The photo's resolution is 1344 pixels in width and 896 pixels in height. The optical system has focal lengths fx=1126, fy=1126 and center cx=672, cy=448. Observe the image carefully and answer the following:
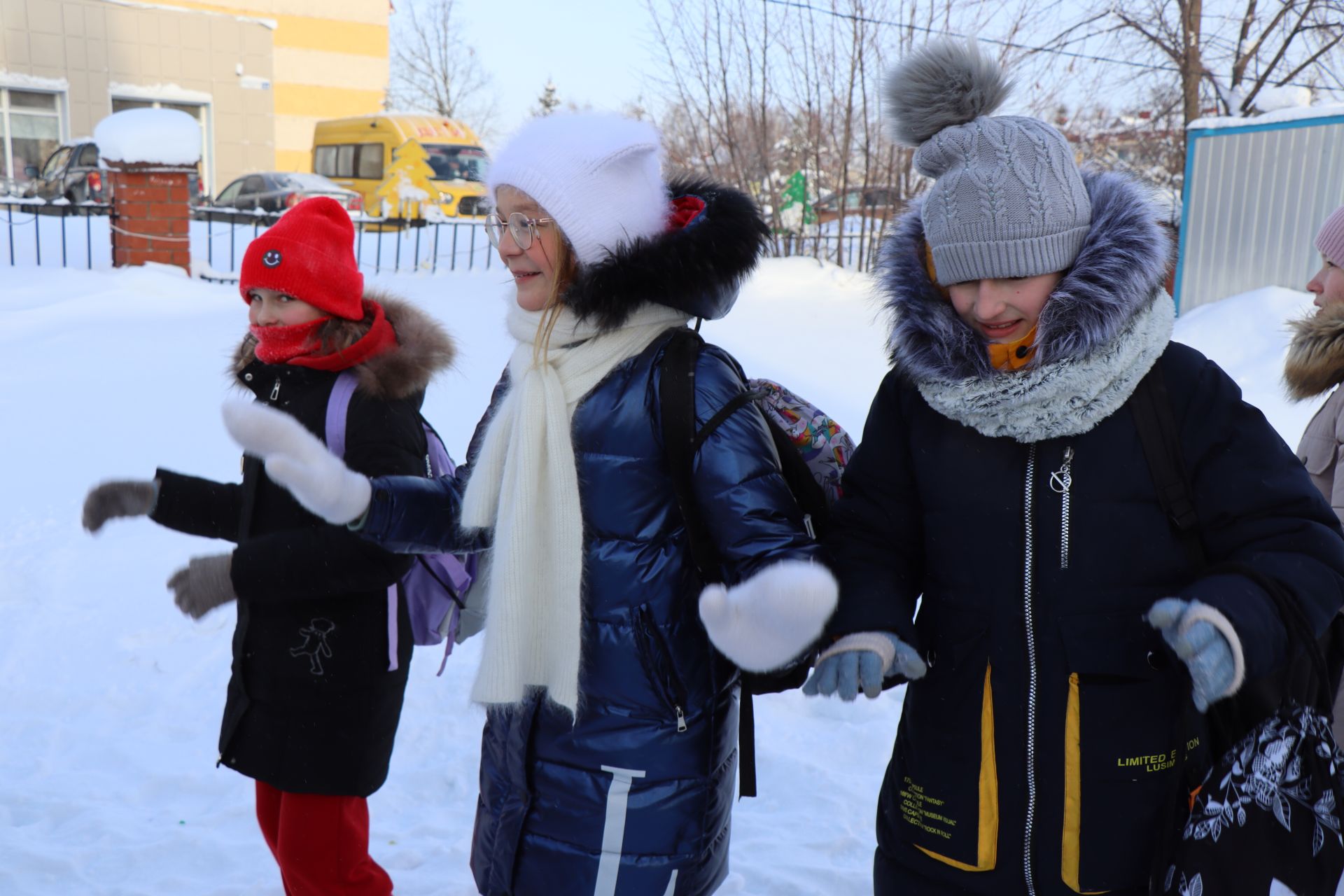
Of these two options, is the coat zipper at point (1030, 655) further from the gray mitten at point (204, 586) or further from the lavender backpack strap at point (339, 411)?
the gray mitten at point (204, 586)

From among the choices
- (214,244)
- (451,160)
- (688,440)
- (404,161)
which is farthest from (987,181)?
(451,160)

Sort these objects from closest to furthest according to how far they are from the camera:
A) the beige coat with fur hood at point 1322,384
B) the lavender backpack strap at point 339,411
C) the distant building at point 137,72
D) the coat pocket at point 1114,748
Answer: the coat pocket at point 1114,748 < the lavender backpack strap at point 339,411 < the beige coat with fur hood at point 1322,384 < the distant building at point 137,72

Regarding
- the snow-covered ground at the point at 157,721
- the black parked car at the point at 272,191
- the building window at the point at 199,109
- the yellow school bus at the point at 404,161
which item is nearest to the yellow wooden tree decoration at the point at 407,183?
the yellow school bus at the point at 404,161

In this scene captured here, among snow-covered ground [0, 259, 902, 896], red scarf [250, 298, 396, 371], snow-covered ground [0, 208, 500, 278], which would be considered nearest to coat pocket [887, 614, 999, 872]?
snow-covered ground [0, 259, 902, 896]

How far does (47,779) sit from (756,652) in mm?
2943

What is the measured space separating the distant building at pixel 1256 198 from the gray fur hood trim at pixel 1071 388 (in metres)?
8.51

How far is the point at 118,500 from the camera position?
2.29 m

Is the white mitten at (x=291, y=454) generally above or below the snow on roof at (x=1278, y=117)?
below

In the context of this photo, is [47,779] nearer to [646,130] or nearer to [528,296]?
[528,296]

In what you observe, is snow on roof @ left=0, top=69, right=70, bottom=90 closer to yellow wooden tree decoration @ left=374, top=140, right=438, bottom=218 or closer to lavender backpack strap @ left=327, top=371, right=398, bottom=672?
→ yellow wooden tree decoration @ left=374, top=140, right=438, bottom=218

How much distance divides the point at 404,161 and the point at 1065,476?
66.7 feet

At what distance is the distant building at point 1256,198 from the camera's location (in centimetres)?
930

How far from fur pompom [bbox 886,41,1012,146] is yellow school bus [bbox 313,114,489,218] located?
1641 cm

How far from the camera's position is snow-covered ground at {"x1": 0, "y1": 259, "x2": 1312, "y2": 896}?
3.13m
